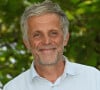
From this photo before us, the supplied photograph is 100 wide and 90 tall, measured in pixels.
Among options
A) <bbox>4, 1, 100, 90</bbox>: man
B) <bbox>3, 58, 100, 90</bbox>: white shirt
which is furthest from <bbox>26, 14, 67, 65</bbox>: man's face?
<bbox>3, 58, 100, 90</bbox>: white shirt

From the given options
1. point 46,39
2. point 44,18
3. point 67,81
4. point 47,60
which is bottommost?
point 67,81

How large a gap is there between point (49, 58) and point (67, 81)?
0.64ft

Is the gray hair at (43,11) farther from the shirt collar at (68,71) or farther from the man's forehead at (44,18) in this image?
the shirt collar at (68,71)

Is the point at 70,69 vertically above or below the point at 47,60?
below

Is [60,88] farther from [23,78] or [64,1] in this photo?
[64,1]

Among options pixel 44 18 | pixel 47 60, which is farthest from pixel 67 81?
pixel 44 18

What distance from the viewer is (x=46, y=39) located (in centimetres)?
382

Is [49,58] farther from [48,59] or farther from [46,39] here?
[46,39]

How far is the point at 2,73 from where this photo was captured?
204 inches

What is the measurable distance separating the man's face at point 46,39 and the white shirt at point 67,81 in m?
0.11

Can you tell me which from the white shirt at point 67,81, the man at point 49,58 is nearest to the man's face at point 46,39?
the man at point 49,58

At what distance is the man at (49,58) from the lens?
3.83 meters

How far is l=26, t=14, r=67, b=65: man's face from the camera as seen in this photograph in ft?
12.5

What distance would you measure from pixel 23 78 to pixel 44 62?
0.20 meters
